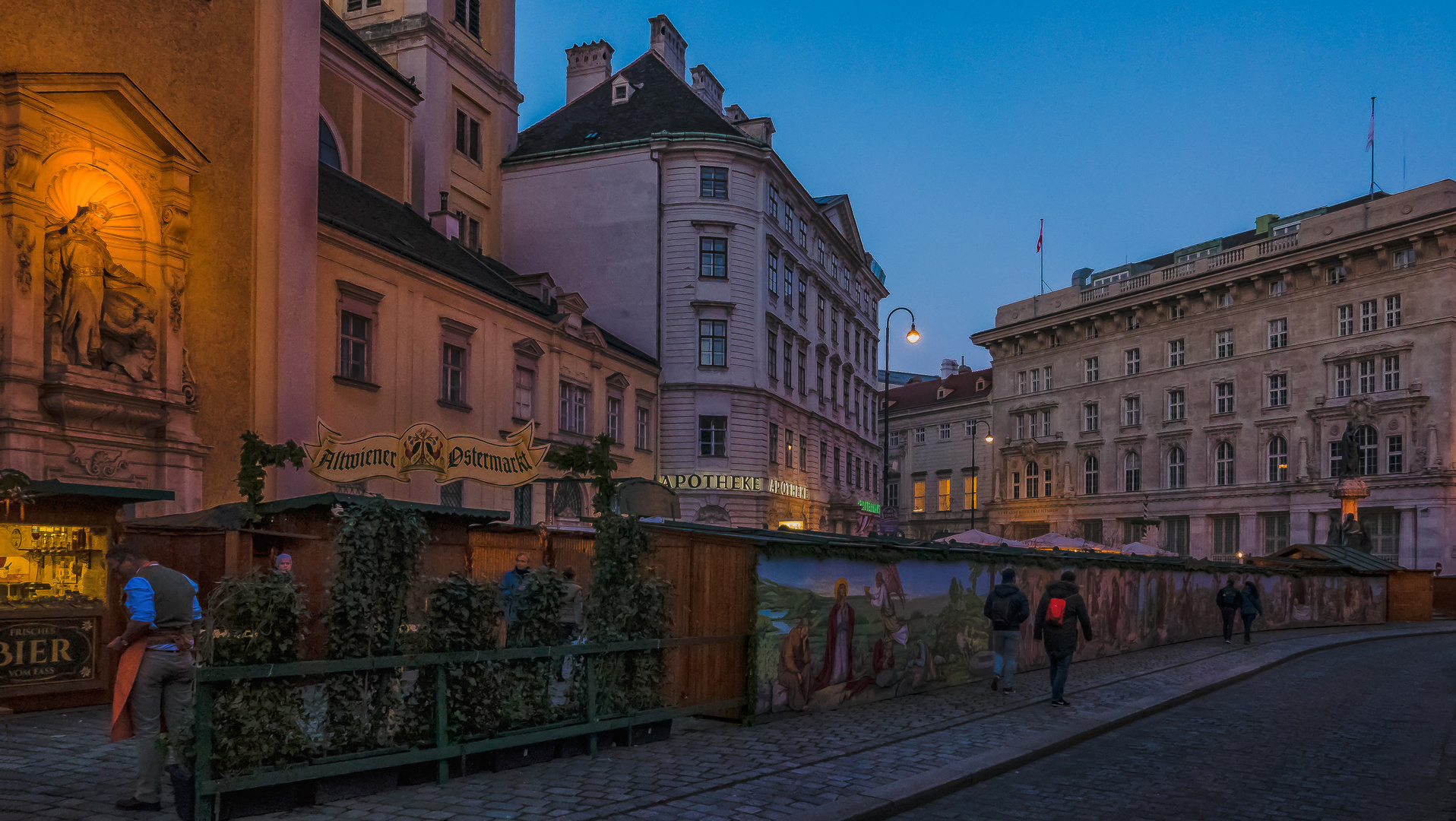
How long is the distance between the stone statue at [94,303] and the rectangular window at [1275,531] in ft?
185

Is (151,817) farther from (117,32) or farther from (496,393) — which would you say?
(496,393)

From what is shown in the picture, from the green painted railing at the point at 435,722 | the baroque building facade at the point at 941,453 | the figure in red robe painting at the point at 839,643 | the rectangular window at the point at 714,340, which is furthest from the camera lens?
the baroque building facade at the point at 941,453

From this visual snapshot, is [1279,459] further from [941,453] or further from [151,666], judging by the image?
[151,666]

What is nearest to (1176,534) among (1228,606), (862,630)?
(1228,606)

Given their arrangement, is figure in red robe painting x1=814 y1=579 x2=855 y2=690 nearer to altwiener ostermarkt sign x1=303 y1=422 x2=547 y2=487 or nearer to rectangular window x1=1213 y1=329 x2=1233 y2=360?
altwiener ostermarkt sign x1=303 y1=422 x2=547 y2=487

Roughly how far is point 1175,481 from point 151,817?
214 feet

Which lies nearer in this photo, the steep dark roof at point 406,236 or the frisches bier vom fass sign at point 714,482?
the steep dark roof at point 406,236

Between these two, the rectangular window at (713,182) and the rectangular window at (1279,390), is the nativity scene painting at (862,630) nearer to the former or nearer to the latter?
the rectangular window at (713,182)

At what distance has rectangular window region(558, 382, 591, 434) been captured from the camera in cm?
3491

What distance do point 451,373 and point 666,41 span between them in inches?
1137

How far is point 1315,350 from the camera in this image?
58.4 metres

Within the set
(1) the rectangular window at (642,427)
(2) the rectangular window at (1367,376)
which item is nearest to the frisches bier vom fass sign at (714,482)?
(1) the rectangular window at (642,427)

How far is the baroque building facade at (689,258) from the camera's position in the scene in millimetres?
43125

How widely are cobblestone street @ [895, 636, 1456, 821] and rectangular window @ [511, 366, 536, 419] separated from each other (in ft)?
68.1
